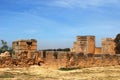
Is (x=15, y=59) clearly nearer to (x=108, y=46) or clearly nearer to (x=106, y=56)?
(x=106, y=56)

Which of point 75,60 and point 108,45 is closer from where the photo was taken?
point 75,60

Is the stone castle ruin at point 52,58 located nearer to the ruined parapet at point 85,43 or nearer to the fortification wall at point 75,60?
the fortification wall at point 75,60

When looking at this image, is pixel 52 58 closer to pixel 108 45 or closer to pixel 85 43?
pixel 85 43

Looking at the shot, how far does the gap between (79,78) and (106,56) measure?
6871 millimetres

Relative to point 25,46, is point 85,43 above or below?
above

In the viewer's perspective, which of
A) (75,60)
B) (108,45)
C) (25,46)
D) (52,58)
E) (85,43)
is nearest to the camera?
(52,58)

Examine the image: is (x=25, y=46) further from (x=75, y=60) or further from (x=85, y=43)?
(x=85, y=43)

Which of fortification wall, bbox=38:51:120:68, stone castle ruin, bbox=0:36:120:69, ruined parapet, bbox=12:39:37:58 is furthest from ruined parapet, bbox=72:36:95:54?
ruined parapet, bbox=12:39:37:58

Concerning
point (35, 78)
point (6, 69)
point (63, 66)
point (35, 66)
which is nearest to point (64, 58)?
point (63, 66)

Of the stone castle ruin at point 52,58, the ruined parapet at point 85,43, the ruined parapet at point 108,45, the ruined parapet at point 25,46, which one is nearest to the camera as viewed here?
the stone castle ruin at point 52,58

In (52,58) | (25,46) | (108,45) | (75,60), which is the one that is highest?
(108,45)

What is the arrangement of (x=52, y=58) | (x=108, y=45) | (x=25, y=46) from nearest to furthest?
(x=52, y=58)
(x=25, y=46)
(x=108, y=45)

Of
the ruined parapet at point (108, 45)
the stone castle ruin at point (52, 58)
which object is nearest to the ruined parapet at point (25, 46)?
the stone castle ruin at point (52, 58)

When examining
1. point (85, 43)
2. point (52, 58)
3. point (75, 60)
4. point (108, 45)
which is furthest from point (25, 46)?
point (108, 45)
